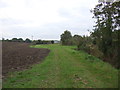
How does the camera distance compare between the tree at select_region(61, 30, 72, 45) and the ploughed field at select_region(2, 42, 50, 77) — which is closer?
the ploughed field at select_region(2, 42, 50, 77)

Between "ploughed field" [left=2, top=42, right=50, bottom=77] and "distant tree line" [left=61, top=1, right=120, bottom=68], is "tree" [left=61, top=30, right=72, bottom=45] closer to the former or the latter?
"ploughed field" [left=2, top=42, right=50, bottom=77]

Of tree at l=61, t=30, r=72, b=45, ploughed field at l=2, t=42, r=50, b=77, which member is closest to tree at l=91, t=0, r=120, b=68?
ploughed field at l=2, t=42, r=50, b=77

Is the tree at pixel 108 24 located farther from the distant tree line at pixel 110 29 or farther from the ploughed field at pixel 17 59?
the ploughed field at pixel 17 59

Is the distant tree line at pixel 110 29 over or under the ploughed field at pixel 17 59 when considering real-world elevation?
over

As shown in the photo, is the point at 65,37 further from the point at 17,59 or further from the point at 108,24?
the point at 108,24

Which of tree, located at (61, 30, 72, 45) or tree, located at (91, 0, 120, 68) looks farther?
tree, located at (61, 30, 72, 45)

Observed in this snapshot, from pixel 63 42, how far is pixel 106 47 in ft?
236

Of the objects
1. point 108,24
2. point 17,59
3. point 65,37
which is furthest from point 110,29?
point 65,37

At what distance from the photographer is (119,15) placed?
1578 cm

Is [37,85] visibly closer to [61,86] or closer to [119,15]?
[61,86]

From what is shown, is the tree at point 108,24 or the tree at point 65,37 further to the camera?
the tree at point 65,37

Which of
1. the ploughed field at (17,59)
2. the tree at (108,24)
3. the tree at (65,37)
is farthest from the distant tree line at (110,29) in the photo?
the tree at (65,37)

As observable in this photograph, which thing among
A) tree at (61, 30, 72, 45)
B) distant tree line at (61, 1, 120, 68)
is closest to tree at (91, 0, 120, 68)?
distant tree line at (61, 1, 120, 68)

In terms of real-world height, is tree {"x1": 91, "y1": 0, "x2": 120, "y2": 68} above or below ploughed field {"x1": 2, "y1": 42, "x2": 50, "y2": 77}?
above
